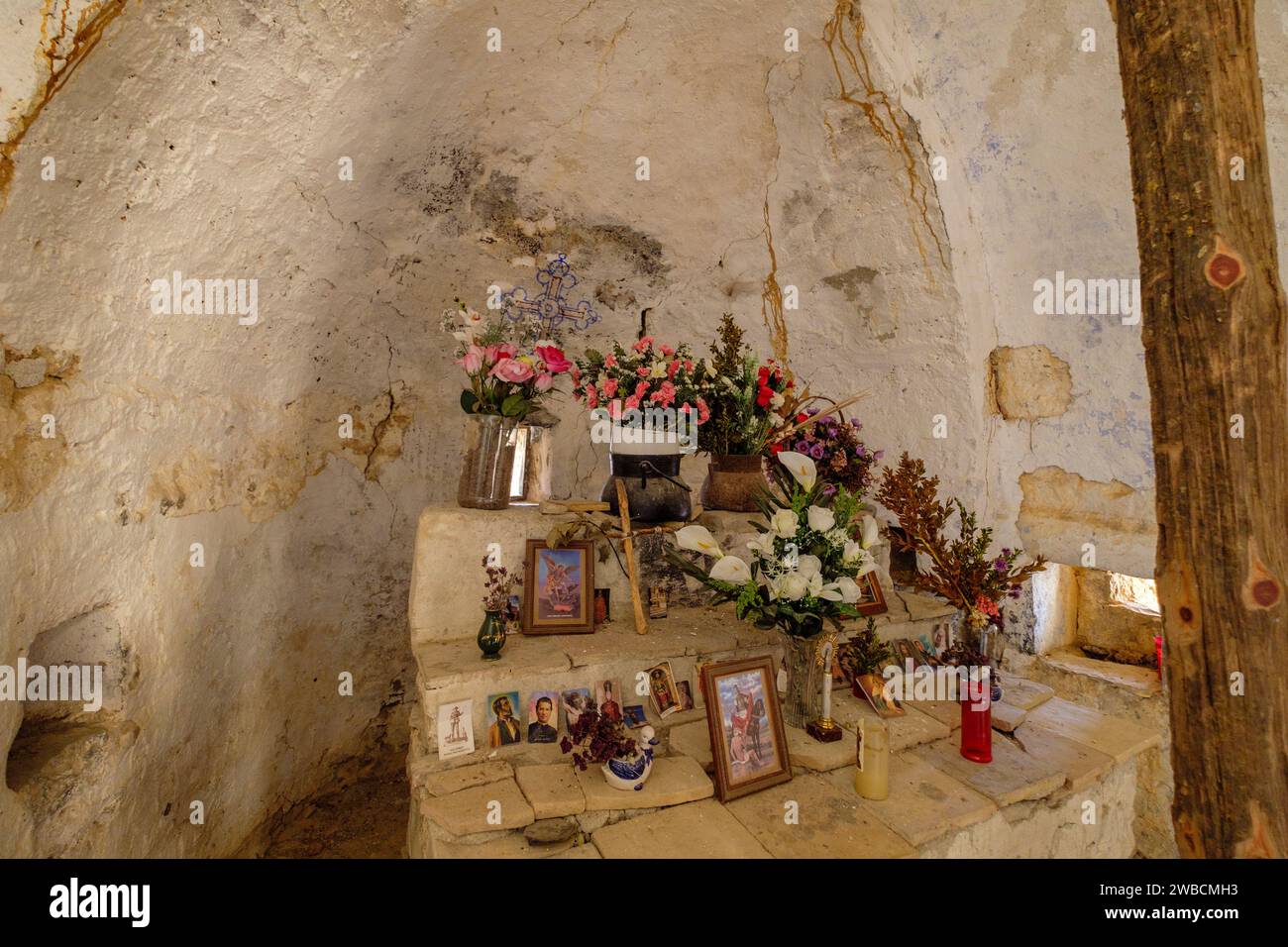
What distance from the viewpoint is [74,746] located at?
1998 millimetres

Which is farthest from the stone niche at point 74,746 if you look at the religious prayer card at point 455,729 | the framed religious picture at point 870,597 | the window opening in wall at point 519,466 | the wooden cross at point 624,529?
the framed religious picture at point 870,597

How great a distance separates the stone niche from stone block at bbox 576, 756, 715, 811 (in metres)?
1.61

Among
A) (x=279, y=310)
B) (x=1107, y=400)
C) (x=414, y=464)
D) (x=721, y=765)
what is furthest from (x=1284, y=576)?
(x=414, y=464)

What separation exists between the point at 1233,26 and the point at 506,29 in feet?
8.52

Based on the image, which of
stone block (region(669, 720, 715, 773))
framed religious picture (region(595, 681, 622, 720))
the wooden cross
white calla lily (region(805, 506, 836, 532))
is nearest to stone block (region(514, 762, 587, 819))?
framed religious picture (region(595, 681, 622, 720))

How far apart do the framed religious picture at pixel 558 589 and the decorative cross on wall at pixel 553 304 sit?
2.09 m

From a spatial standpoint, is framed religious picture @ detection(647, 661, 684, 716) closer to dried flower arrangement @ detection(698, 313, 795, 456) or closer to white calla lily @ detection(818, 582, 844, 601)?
white calla lily @ detection(818, 582, 844, 601)

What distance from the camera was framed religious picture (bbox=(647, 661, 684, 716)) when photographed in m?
2.48

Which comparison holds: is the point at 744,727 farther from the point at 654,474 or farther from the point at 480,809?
the point at 654,474

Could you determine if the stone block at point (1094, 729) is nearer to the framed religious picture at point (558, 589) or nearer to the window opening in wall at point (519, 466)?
the framed religious picture at point (558, 589)

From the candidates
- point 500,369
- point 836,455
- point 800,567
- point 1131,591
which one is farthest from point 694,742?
point 1131,591

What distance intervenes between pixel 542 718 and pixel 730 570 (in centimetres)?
92

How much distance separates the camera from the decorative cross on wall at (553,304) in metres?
4.17

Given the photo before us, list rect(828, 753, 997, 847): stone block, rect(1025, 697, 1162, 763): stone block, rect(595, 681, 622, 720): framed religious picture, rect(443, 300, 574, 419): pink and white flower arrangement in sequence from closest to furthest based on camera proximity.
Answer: rect(828, 753, 997, 847): stone block → rect(595, 681, 622, 720): framed religious picture → rect(1025, 697, 1162, 763): stone block → rect(443, 300, 574, 419): pink and white flower arrangement
